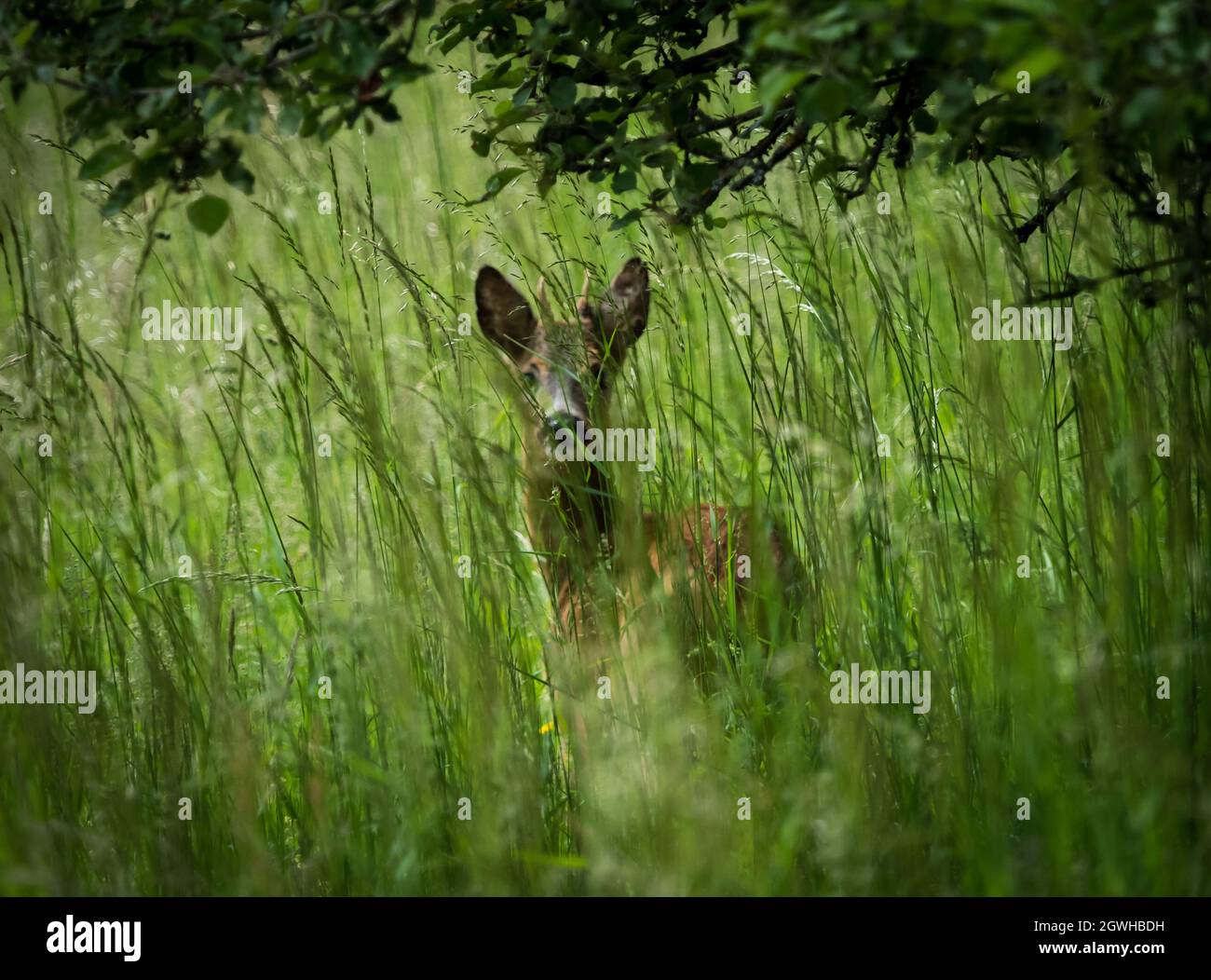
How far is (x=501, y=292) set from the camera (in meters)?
4.59

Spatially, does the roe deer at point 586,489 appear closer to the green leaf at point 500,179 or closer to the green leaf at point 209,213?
the green leaf at point 500,179

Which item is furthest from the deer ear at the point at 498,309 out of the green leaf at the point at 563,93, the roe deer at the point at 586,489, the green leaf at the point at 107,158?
the green leaf at the point at 107,158

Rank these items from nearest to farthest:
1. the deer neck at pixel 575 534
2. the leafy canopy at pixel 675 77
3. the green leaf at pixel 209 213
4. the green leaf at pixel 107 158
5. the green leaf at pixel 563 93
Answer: the leafy canopy at pixel 675 77
the green leaf at pixel 209 213
the green leaf at pixel 107 158
the green leaf at pixel 563 93
the deer neck at pixel 575 534

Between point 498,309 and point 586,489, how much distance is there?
2.21m

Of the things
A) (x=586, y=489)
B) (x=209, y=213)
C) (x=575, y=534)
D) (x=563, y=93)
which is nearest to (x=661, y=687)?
(x=586, y=489)

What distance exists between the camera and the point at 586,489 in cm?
250

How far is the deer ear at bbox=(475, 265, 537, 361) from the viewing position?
177 inches

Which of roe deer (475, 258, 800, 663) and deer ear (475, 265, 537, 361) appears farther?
deer ear (475, 265, 537, 361)

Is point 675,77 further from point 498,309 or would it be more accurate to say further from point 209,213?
point 498,309

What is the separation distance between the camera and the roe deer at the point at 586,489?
2.63m

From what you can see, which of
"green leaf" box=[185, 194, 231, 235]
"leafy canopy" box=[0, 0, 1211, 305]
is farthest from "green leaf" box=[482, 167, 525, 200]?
"green leaf" box=[185, 194, 231, 235]

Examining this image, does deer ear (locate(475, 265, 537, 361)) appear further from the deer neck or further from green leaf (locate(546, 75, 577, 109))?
green leaf (locate(546, 75, 577, 109))
